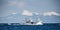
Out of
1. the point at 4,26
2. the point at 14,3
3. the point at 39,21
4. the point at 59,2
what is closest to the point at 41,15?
the point at 39,21

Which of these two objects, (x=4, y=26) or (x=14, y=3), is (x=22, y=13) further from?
(x=4, y=26)

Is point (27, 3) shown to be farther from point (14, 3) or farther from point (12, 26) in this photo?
point (12, 26)

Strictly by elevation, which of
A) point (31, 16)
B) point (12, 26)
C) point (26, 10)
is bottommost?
point (12, 26)

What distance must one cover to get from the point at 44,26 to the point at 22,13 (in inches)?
24.9

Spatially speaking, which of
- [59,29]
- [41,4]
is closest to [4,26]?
[41,4]

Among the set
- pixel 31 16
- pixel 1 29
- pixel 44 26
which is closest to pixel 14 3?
pixel 31 16

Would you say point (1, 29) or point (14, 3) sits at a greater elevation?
point (14, 3)

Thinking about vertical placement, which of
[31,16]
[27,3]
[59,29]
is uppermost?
[27,3]

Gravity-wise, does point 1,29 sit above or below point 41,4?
below

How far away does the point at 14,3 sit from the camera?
101 inches

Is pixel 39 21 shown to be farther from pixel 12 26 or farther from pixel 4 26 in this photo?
pixel 4 26

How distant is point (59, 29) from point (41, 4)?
0.78 meters

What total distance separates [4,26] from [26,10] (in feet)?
2.19

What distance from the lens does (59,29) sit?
8.43ft
